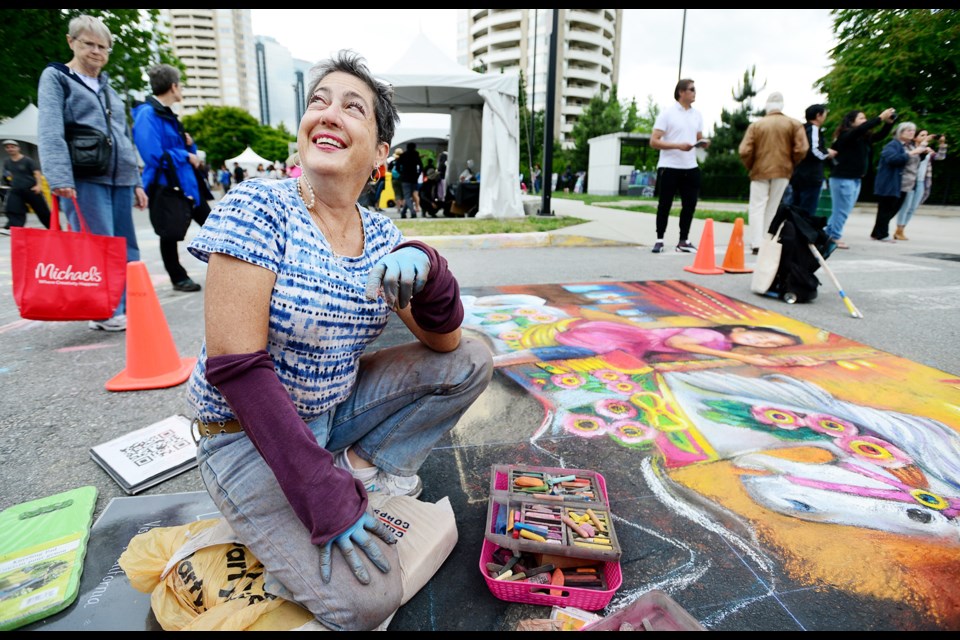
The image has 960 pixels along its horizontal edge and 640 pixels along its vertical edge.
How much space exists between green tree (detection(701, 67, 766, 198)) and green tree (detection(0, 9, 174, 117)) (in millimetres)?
25927

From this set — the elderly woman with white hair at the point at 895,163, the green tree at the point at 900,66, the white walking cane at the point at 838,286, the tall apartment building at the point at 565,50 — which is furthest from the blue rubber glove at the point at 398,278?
the tall apartment building at the point at 565,50

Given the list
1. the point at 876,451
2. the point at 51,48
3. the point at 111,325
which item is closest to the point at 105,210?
the point at 111,325

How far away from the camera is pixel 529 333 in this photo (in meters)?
3.66

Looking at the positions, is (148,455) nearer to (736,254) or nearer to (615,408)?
(615,408)

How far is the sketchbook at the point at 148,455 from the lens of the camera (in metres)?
1.97

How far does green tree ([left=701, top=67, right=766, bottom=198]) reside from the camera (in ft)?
91.1

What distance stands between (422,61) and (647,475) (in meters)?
10.5

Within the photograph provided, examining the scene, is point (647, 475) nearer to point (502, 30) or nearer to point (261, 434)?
point (261, 434)

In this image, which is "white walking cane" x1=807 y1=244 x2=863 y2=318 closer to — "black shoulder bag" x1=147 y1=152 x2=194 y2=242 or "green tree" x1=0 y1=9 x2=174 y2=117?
"black shoulder bag" x1=147 y1=152 x2=194 y2=242

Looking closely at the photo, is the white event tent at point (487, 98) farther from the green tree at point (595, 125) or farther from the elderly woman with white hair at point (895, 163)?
the green tree at point (595, 125)

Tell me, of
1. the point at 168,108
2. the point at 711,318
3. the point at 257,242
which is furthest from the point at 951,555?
the point at 168,108

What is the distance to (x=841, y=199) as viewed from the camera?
6.96 metres

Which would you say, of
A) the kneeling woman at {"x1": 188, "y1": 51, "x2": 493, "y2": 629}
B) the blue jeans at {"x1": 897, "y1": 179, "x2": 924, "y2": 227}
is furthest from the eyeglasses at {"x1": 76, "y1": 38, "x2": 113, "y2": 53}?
the blue jeans at {"x1": 897, "y1": 179, "x2": 924, "y2": 227}

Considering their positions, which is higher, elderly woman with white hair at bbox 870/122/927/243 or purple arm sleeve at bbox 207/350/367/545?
elderly woman with white hair at bbox 870/122/927/243
